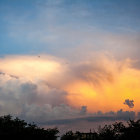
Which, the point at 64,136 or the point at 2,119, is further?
the point at 64,136

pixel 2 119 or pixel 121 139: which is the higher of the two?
pixel 2 119

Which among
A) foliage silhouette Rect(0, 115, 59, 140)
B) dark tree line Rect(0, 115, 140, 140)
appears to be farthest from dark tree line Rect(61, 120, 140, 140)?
foliage silhouette Rect(0, 115, 59, 140)

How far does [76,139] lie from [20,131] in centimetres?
4238

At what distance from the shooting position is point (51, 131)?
7025 cm

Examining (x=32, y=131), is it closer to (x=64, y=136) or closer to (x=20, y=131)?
(x=20, y=131)

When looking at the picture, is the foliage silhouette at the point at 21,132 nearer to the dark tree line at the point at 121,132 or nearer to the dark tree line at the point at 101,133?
the dark tree line at the point at 101,133

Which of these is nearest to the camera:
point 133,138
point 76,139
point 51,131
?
point 133,138

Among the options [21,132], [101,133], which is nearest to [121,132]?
[101,133]

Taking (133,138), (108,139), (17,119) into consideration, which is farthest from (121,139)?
(17,119)

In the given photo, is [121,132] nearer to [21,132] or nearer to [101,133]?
[101,133]

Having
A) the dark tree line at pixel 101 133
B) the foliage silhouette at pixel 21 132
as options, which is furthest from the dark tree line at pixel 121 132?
the foliage silhouette at pixel 21 132

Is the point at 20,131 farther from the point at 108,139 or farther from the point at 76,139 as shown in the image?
the point at 76,139

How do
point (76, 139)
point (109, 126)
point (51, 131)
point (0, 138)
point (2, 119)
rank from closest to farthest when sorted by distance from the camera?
point (0, 138) < point (109, 126) < point (51, 131) < point (2, 119) < point (76, 139)

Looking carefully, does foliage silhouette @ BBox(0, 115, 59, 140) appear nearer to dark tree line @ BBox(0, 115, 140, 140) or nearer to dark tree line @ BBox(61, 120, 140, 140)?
dark tree line @ BBox(0, 115, 140, 140)
